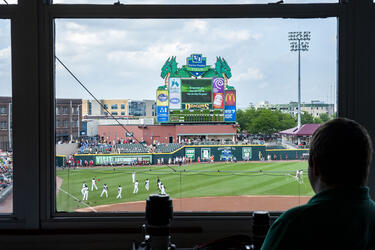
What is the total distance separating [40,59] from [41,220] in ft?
2.51

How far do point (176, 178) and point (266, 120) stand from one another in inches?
24.5

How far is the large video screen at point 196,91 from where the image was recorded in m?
1.89

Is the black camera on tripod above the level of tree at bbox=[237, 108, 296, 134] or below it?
below

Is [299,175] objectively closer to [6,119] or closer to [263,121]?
[263,121]

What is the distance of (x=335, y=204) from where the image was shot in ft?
1.92

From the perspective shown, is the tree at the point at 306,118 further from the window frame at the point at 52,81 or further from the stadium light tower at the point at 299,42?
the window frame at the point at 52,81

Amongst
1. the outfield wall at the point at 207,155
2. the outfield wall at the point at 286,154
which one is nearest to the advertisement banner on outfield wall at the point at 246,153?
the outfield wall at the point at 207,155

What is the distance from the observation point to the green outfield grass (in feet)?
5.70

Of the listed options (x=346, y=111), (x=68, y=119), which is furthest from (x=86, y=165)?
(x=346, y=111)

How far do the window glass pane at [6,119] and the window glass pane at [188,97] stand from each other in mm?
220

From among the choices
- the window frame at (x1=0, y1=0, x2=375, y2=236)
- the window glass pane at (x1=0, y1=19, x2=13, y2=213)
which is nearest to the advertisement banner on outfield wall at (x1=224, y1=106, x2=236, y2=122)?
the window frame at (x1=0, y1=0, x2=375, y2=236)

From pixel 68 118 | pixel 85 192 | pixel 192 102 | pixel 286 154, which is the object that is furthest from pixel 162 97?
pixel 286 154

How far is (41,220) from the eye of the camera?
5.11 feet

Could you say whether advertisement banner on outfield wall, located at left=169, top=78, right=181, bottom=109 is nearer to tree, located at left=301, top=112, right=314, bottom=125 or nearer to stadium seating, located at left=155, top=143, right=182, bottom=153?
stadium seating, located at left=155, top=143, right=182, bottom=153
